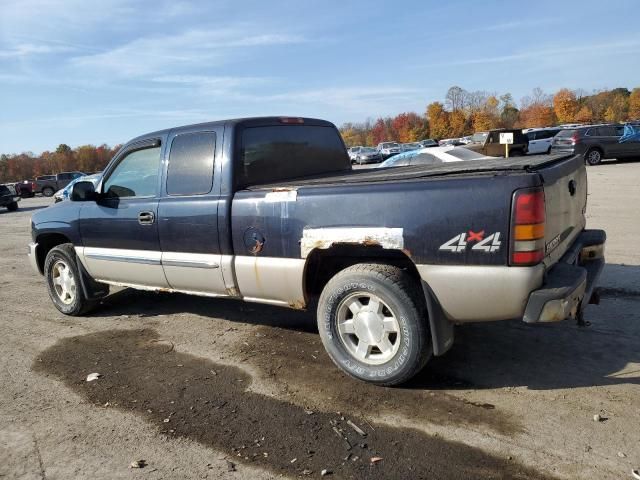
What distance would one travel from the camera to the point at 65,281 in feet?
19.5

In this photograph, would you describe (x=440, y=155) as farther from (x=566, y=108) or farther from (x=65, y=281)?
(x=566, y=108)

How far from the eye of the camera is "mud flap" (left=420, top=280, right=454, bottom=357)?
335 centimetres

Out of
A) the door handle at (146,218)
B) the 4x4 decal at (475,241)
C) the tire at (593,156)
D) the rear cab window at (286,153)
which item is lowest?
the tire at (593,156)

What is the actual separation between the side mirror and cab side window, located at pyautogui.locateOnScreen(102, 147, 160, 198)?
0.40ft

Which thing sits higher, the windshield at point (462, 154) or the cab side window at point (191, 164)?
the cab side window at point (191, 164)

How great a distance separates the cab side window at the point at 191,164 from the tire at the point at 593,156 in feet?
72.8

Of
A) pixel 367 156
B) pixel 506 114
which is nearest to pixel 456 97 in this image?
pixel 506 114

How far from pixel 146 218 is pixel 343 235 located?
2195 millimetres

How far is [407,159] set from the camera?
13.6 m

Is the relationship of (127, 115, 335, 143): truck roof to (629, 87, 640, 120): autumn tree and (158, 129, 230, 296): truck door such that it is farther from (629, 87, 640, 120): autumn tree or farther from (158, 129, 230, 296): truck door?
(629, 87, 640, 120): autumn tree

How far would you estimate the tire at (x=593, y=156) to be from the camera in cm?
2266

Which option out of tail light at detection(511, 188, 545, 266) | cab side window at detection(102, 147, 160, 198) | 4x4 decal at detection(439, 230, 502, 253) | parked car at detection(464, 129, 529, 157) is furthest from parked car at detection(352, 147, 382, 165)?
tail light at detection(511, 188, 545, 266)

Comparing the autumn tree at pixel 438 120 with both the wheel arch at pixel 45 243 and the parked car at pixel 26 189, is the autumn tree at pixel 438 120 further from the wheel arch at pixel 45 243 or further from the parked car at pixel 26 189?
the wheel arch at pixel 45 243

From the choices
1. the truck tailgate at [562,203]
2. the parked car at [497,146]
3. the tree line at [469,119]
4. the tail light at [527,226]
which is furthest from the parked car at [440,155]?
the tree line at [469,119]
